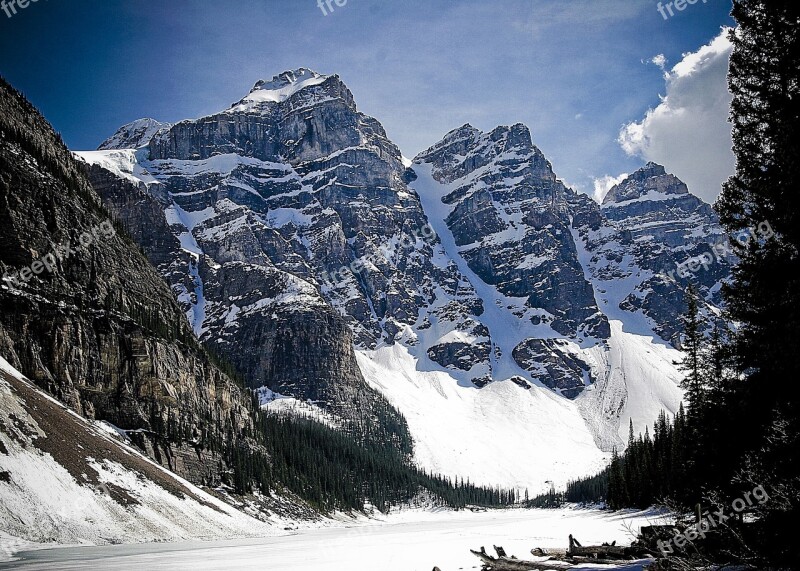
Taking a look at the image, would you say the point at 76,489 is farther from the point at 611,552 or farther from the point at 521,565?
the point at 611,552

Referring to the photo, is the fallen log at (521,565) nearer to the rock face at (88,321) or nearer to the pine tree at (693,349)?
the pine tree at (693,349)

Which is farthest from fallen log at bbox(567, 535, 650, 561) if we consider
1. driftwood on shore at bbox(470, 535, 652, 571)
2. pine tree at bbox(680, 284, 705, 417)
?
pine tree at bbox(680, 284, 705, 417)

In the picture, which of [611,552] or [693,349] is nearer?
[611,552]

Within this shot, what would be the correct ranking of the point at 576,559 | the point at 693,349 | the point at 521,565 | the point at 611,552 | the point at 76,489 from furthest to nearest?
the point at 76,489 → the point at 693,349 → the point at 576,559 → the point at 611,552 → the point at 521,565

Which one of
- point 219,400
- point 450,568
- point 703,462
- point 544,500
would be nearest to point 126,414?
point 219,400

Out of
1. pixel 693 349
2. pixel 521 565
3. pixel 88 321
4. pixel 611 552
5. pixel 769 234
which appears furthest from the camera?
pixel 88 321

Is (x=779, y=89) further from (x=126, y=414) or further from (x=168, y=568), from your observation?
(x=126, y=414)

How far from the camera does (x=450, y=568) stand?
83.8 feet

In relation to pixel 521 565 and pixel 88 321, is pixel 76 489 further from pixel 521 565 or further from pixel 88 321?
pixel 521 565

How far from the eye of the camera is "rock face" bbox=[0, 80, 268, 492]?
77.5 metres

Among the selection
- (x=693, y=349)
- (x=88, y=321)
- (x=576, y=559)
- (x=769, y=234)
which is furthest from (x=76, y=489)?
(x=769, y=234)

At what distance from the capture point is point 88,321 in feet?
285

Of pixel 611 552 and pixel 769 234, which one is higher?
pixel 769 234

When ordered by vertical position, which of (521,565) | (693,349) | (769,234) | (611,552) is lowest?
(521,565)
